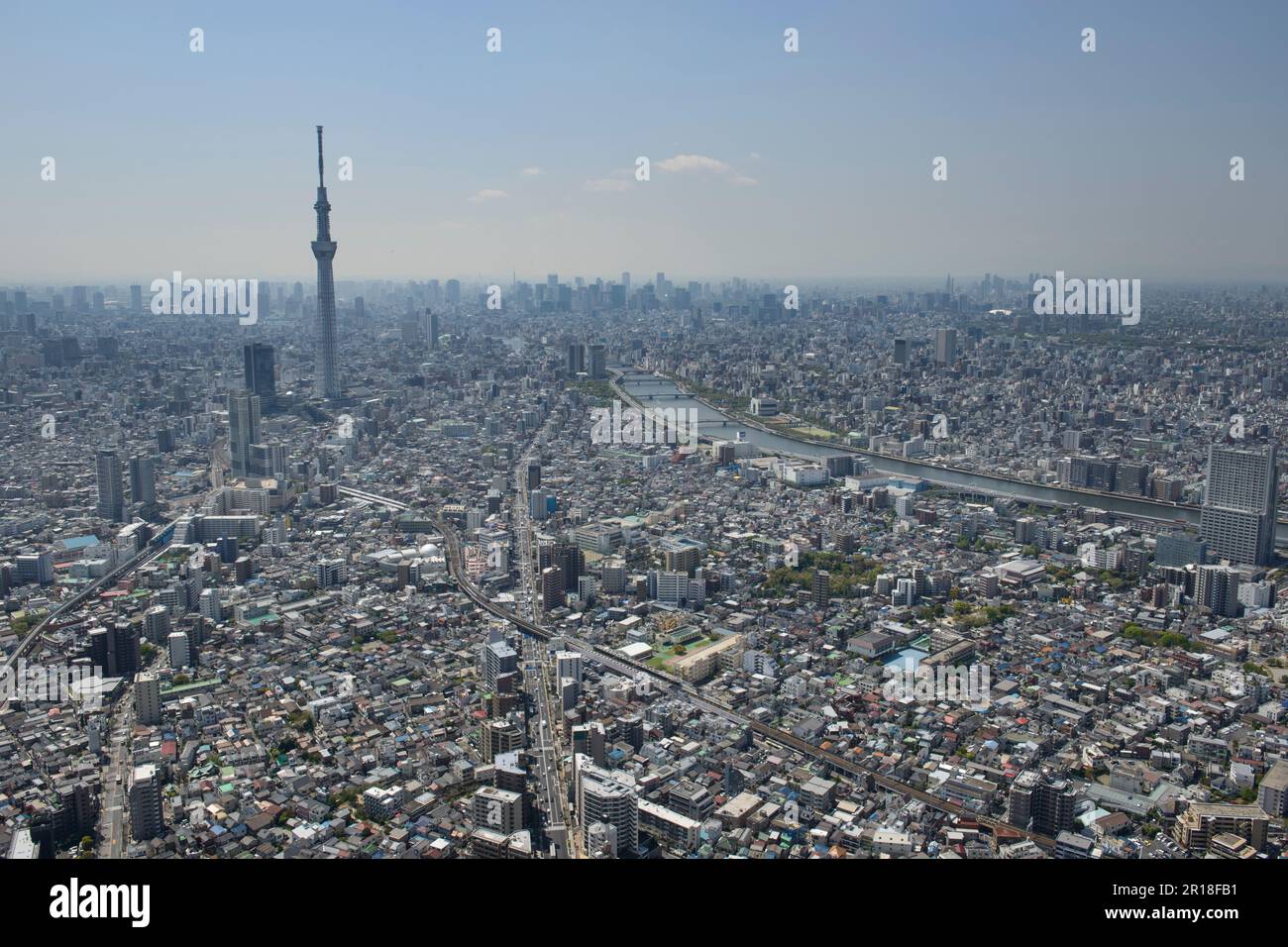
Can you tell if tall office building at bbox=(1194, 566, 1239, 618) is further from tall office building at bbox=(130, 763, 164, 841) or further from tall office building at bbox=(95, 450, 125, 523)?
tall office building at bbox=(95, 450, 125, 523)

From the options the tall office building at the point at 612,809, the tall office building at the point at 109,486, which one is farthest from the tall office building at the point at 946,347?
the tall office building at the point at 612,809

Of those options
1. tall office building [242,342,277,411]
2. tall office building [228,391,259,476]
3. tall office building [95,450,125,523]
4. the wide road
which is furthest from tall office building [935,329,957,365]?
tall office building [95,450,125,523]

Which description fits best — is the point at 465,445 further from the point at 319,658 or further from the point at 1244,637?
the point at 1244,637

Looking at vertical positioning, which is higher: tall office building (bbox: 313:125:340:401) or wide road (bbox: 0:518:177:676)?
tall office building (bbox: 313:125:340:401)

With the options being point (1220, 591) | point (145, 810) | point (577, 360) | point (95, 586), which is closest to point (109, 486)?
point (95, 586)

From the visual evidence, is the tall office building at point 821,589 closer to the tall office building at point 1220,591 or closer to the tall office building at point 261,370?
the tall office building at point 1220,591
